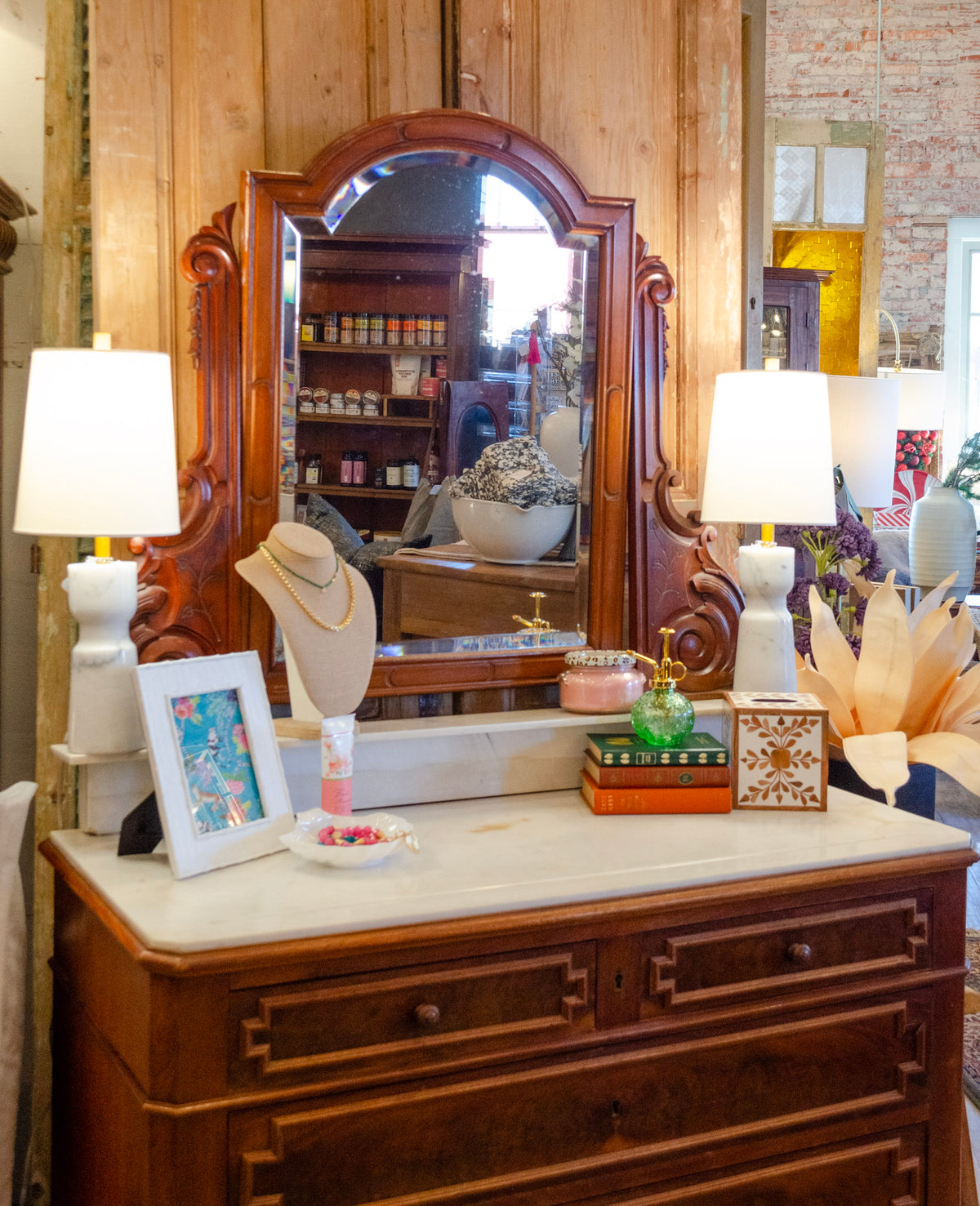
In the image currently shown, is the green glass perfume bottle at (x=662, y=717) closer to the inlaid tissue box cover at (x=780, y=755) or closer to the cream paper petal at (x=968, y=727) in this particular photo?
the inlaid tissue box cover at (x=780, y=755)

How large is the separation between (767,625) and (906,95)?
705 centimetres

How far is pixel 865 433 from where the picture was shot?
114 inches

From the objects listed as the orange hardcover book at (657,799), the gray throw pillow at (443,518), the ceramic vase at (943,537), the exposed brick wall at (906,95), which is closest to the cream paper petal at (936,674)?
the orange hardcover book at (657,799)

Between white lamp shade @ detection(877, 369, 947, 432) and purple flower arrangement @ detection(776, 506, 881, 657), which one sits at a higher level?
white lamp shade @ detection(877, 369, 947, 432)

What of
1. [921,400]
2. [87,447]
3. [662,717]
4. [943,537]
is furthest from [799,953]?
[921,400]

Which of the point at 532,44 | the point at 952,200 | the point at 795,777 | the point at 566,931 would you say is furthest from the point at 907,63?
the point at 566,931

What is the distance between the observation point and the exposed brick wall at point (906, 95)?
7.61 metres

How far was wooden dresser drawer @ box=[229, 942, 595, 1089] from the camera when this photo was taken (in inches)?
53.2

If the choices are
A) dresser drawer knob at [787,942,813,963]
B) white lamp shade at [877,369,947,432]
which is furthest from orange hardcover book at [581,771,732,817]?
white lamp shade at [877,369,947,432]

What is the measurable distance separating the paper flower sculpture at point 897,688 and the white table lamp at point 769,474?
10cm

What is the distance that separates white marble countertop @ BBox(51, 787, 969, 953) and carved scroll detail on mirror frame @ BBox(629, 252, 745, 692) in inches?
15.5

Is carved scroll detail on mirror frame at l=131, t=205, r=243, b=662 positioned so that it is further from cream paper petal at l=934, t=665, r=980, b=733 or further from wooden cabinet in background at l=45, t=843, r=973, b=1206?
cream paper petal at l=934, t=665, r=980, b=733

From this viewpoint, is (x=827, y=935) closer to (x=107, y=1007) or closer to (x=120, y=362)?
(x=107, y=1007)

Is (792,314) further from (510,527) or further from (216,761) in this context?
(216,761)
